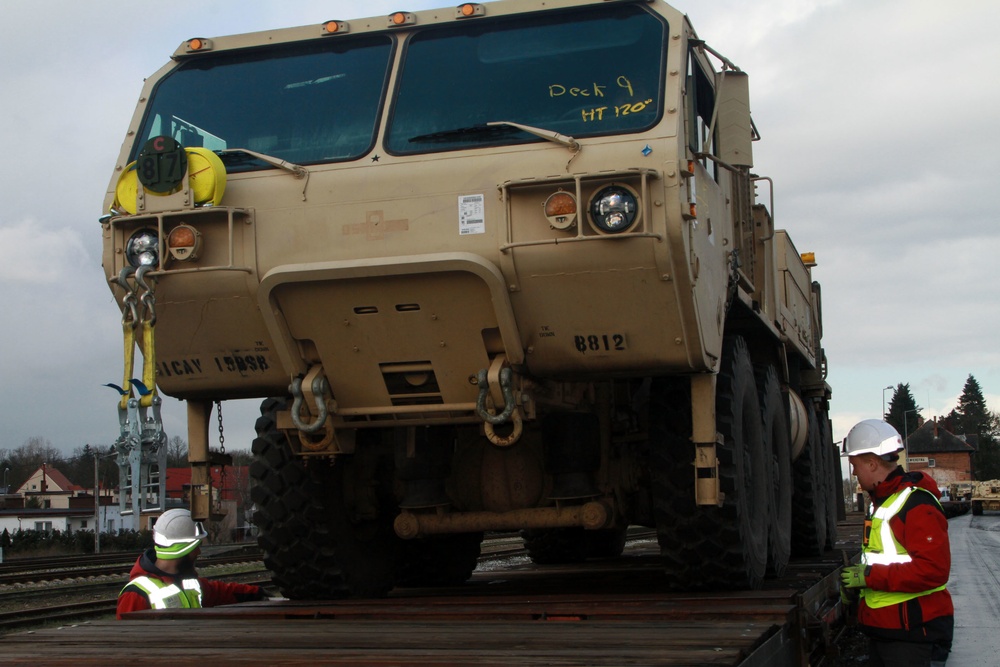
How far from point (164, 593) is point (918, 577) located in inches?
145

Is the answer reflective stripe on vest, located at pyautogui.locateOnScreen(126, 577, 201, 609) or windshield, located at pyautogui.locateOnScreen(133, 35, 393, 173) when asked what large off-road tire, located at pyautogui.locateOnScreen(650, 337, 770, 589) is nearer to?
windshield, located at pyautogui.locateOnScreen(133, 35, 393, 173)

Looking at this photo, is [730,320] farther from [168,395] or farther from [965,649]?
[168,395]

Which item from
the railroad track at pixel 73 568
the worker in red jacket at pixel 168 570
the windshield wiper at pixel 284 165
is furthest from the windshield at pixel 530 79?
the railroad track at pixel 73 568

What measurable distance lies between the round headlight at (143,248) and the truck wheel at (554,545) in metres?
5.95

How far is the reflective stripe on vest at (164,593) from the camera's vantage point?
6.06 meters

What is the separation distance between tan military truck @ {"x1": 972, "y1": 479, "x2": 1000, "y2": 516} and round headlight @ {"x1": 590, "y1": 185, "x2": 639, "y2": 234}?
47.3 meters

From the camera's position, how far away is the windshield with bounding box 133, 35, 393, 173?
6109 millimetres

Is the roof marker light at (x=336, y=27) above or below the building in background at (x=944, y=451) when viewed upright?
above

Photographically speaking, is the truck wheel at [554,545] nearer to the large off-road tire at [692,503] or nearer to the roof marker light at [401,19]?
the large off-road tire at [692,503]

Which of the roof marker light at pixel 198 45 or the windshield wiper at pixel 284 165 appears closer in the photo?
the windshield wiper at pixel 284 165

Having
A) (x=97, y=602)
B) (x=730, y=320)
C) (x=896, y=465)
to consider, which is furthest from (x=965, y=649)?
(x=97, y=602)

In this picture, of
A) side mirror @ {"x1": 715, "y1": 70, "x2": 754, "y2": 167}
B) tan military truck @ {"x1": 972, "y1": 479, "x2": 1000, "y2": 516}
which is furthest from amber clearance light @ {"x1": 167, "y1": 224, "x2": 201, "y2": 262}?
tan military truck @ {"x1": 972, "y1": 479, "x2": 1000, "y2": 516}

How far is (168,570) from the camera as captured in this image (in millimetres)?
6098

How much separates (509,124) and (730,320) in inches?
113
